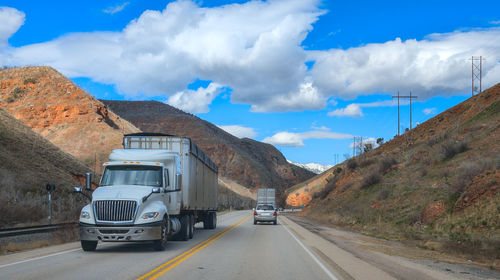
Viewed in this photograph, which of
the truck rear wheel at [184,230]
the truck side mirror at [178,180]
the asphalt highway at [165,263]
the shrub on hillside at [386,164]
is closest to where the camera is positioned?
the asphalt highway at [165,263]

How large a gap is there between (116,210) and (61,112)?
64370mm

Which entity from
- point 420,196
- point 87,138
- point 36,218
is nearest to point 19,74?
point 87,138

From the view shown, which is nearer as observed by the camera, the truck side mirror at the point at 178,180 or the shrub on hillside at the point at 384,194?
the truck side mirror at the point at 178,180

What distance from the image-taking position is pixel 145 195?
14430 millimetres

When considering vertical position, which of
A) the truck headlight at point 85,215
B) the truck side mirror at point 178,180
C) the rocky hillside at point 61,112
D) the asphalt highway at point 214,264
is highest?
the rocky hillside at point 61,112

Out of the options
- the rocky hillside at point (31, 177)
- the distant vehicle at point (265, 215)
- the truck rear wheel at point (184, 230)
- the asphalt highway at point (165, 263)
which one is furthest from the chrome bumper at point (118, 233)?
the distant vehicle at point (265, 215)

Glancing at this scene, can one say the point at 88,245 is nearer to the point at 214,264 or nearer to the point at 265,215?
the point at 214,264

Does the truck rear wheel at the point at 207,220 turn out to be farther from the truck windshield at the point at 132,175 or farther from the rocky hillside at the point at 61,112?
the rocky hillside at the point at 61,112

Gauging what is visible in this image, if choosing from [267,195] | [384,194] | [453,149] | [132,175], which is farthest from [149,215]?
[267,195]

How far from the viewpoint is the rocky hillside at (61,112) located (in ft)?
224

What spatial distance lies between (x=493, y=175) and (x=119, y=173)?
17.2 m

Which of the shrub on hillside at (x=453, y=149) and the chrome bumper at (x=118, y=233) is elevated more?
the shrub on hillside at (x=453, y=149)

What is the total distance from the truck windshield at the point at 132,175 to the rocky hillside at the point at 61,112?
171ft

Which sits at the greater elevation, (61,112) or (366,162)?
(61,112)
